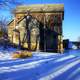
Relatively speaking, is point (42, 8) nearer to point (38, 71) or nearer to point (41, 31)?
point (41, 31)

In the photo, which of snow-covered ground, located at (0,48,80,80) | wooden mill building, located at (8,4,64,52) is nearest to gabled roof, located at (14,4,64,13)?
wooden mill building, located at (8,4,64,52)

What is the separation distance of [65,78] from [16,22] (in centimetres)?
3499

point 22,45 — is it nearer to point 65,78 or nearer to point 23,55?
point 23,55

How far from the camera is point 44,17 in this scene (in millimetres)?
43969

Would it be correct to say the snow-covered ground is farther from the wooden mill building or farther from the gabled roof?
the gabled roof

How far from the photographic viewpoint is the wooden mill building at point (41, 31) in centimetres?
4222

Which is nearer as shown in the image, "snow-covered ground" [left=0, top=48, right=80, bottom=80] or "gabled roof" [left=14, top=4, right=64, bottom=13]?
"snow-covered ground" [left=0, top=48, right=80, bottom=80]

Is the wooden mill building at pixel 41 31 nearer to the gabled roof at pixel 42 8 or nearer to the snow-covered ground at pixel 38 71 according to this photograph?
the gabled roof at pixel 42 8

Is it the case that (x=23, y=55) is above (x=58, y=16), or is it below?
below

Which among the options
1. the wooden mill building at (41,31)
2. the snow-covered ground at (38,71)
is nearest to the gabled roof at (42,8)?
the wooden mill building at (41,31)

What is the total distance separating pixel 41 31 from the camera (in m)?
42.3

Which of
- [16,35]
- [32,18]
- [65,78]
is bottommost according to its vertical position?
[65,78]

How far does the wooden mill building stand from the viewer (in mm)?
42219

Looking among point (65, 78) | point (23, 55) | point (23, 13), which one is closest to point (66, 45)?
point (23, 13)
